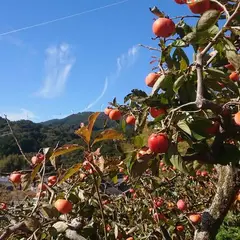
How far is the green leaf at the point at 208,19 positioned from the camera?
1061 mm

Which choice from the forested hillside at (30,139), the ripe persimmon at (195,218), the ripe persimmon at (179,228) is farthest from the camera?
the ripe persimmon at (179,228)

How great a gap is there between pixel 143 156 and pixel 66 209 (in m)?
0.40

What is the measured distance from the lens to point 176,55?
1.31m

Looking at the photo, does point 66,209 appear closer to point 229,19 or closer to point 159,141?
point 159,141

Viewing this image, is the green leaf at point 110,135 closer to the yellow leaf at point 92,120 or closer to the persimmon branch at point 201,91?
the yellow leaf at point 92,120

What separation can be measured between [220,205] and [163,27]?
0.99 m

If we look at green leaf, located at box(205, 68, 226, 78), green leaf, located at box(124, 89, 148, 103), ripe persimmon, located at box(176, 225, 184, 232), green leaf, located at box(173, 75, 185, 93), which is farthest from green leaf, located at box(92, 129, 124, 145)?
ripe persimmon, located at box(176, 225, 184, 232)

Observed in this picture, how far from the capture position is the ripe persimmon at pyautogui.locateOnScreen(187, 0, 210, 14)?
1.14 meters

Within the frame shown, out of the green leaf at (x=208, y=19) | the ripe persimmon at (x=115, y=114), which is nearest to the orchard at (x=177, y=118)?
the green leaf at (x=208, y=19)

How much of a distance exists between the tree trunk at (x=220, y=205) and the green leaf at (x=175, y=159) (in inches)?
30.1

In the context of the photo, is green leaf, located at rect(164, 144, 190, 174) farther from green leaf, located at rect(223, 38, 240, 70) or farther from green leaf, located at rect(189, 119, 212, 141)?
green leaf, located at rect(223, 38, 240, 70)

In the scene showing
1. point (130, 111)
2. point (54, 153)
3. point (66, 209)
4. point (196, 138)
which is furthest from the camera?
point (130, 111)

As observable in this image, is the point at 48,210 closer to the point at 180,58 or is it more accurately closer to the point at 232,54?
the point at 180,58

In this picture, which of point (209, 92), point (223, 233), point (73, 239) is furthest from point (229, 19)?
point (223, 233)
